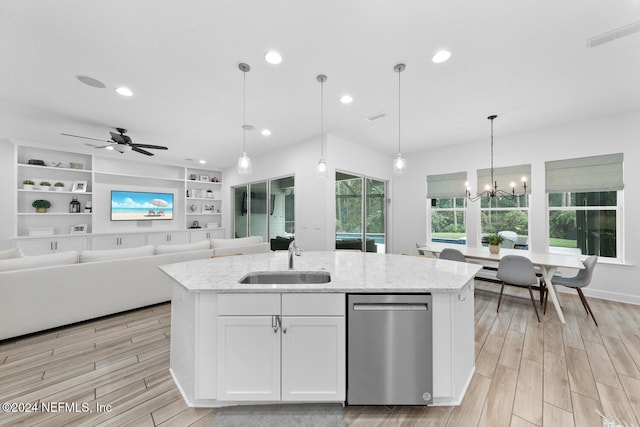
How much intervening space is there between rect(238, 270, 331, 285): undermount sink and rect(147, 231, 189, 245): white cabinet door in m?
5.63

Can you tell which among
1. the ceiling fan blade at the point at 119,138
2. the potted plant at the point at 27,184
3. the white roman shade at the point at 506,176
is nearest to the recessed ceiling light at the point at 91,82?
the ceiling fan blade at the point at 119,138

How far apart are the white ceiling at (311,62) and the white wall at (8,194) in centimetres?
109

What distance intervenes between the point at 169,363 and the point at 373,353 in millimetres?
1771

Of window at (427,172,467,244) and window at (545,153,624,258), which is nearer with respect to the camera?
window at (545,153,624,258)

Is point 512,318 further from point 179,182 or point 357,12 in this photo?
point 179,182

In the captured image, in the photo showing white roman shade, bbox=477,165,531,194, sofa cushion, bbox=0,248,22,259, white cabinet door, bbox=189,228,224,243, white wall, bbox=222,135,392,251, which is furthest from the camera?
white cabinet door, bbox=189,228,224,243

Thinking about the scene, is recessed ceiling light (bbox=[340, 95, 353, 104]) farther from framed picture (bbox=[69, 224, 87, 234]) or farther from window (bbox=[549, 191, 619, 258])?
framed picture (bbox=[69, 224, 87, 234])

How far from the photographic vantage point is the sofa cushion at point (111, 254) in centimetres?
279

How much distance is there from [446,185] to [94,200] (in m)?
8.00

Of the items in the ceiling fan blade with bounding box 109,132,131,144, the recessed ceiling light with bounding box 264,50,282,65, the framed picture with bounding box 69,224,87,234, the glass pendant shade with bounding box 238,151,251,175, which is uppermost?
the recessed ceiling light with bounding box 264,50,282,65

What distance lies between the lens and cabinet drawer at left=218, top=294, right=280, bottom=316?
1473 millimetres

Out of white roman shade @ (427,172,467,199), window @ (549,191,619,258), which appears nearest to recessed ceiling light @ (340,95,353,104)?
white roman shade @ (427,172,467,199)

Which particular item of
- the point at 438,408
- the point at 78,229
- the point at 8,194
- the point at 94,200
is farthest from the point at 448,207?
the point at 8,194

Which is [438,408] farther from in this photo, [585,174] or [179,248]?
[585,174]
